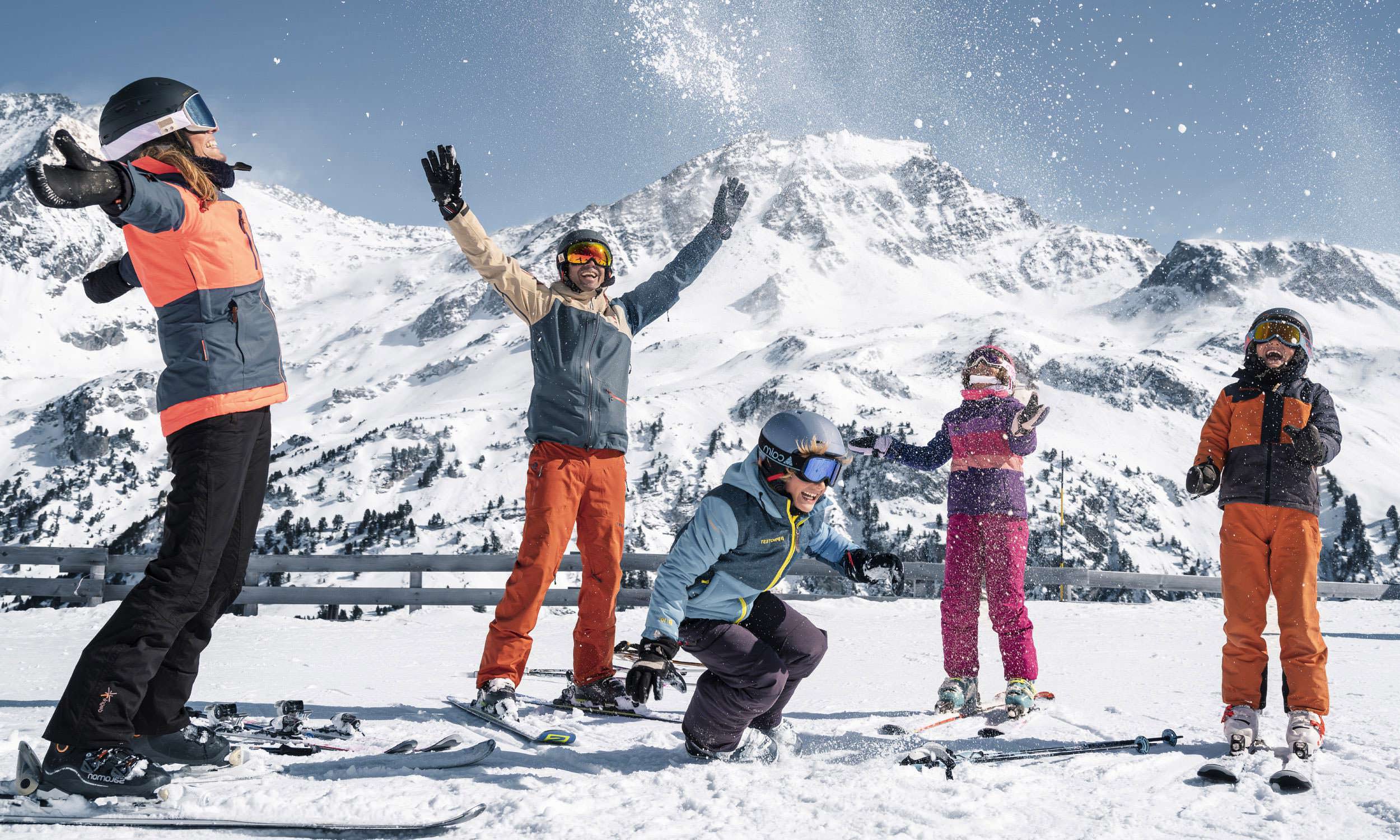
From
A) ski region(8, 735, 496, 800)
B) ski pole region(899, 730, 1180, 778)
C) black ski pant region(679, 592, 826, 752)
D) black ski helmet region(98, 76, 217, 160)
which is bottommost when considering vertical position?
ski region(8, 735, 496, 800)

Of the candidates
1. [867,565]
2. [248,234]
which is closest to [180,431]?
[248,234]

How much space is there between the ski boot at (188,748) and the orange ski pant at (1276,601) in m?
3.67

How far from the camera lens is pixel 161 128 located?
2609 mm

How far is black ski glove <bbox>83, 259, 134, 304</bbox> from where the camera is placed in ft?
9.57

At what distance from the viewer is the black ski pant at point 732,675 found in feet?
9.84

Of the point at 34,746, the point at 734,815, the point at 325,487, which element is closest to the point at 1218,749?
the point at 734,815

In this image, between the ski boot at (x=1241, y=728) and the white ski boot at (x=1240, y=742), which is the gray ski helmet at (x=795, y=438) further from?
the ski boot at (x=1241, y=728)

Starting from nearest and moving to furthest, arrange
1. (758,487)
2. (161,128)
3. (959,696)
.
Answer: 1. (161,128)
2. (758,487)
3. (959,696)

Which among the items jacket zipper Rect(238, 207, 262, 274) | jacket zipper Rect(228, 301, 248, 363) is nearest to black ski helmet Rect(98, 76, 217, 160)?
jacket zipper Rect(238, 207, 262, 274)

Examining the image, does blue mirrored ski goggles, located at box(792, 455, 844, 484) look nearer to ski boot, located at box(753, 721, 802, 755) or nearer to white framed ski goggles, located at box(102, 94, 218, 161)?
ski boot, located at box(753, 721, 802, 755)

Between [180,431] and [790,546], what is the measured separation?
2.06m

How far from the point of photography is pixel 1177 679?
5.19 metres

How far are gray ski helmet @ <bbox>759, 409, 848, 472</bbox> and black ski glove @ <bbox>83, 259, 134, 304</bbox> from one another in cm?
227

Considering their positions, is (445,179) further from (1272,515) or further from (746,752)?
(1272,515)
